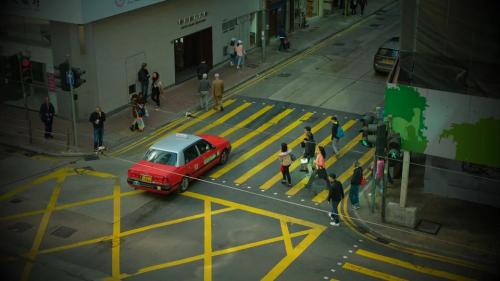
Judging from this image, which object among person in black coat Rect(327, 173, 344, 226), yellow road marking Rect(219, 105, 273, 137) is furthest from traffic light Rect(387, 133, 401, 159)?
yellow road marking Rect(219, 105, 273, 137)

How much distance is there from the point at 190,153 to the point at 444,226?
331 inches

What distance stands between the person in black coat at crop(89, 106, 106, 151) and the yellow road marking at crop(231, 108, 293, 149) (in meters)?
4.97

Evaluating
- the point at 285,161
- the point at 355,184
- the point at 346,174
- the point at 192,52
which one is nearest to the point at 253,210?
the point at 285,161

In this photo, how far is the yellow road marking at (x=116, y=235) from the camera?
63.0ft

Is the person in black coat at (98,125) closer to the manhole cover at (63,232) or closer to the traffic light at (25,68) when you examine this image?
the traffic light at (25,68)

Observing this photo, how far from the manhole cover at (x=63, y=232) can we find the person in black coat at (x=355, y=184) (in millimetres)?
8509

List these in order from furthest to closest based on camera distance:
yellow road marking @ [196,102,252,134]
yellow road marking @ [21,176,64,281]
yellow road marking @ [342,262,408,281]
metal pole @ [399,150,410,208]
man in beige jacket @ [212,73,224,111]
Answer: man in beige jacket @ [212,73,224,111] → yellow road marking @ [196,102,252,134] → metal pole @ [399,150,410,208] → yellow road marking @ [21,176,64,281] → yellow road marking @ [342,262,408,281]

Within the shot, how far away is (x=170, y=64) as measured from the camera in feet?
112

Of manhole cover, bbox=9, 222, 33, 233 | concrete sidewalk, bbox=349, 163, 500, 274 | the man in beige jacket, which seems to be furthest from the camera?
the man in beige jacket

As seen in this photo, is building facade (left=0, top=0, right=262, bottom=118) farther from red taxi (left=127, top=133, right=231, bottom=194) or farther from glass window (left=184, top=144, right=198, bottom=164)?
glass window (left=184, top=144, right=198, bottom=164)

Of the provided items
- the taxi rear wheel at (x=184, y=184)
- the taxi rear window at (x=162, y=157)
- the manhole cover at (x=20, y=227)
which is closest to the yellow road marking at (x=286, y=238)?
the taxi rear wheel at (x=184, y=184)

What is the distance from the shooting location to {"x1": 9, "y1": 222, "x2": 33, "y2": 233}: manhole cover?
21219 millimetres

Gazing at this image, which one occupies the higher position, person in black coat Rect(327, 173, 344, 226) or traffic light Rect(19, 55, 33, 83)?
traffic light Rect(19, 55, 33, 83)

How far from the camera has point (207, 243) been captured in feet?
67.4
